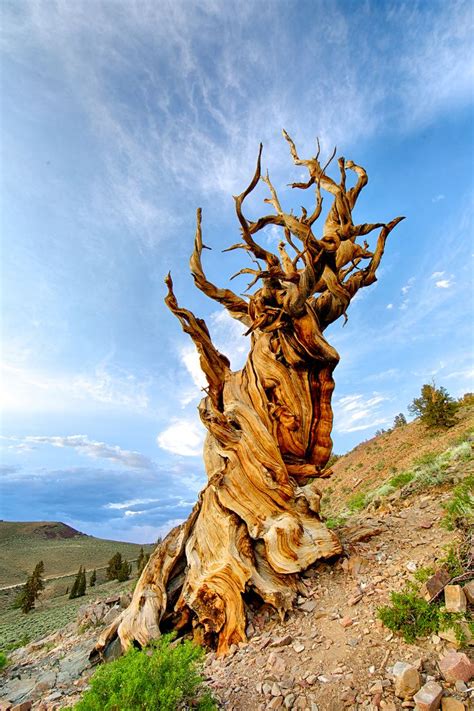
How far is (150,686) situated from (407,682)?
83.9 inches

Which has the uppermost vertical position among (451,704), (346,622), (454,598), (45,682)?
(454,598)

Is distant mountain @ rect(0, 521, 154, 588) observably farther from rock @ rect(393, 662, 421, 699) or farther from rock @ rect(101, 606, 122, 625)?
rock @ rect(393, 662, 421, 699)

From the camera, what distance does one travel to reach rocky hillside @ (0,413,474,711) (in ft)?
10.0

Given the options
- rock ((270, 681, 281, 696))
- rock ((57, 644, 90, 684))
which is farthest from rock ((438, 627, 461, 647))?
rock ((57, 644, 90, 684))

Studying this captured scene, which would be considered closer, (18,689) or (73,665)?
(18,689)

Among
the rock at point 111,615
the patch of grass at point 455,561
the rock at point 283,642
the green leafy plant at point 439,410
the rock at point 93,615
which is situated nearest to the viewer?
the patch of grass at point 455,561

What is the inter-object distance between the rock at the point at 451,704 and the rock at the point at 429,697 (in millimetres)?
39

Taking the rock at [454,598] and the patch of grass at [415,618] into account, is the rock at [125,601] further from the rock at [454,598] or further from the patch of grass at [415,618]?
the rock at [454,598]

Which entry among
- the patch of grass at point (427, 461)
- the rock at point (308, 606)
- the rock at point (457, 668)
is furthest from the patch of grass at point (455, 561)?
the patch of grass at point (427, 461)

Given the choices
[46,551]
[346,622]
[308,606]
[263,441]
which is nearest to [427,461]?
[263,441]

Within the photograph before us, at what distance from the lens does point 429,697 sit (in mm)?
2734

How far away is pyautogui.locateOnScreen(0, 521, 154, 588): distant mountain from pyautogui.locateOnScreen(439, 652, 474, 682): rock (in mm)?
54739

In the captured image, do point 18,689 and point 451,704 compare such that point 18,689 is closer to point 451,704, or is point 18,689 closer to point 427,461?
point 451,704

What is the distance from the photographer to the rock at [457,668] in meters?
2.87
